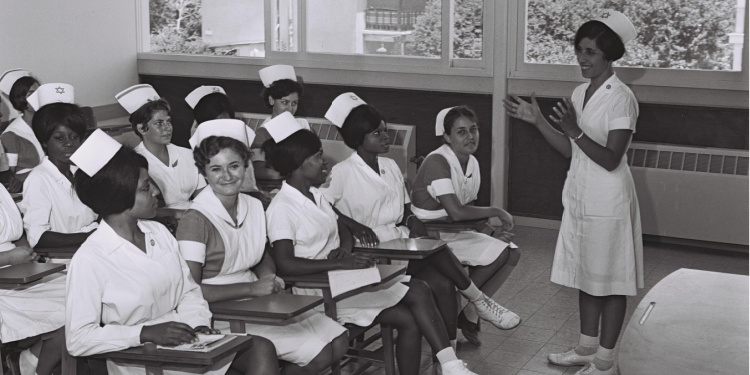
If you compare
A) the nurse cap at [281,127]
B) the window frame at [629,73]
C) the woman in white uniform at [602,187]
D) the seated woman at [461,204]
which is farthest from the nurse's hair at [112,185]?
the window frame at [629,73]

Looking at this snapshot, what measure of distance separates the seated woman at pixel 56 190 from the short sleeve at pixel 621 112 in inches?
85.1

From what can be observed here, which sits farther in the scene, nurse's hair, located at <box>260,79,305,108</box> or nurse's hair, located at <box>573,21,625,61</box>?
nurse's hair, located at <box>260,79,305,108</box>

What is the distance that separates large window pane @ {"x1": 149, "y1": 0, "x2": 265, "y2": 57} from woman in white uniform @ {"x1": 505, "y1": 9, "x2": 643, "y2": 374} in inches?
168

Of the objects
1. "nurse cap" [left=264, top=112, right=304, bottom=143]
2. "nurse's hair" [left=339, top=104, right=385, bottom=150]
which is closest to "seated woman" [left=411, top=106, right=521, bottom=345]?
"nurse's hair" [left=339, top=104, right=385, bottom=150]

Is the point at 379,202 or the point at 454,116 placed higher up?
the point at 454,116

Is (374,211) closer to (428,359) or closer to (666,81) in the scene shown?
(428,359)

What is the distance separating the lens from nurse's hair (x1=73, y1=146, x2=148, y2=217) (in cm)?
268

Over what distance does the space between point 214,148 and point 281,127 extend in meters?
0.42

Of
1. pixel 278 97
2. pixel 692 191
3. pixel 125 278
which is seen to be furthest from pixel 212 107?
pixel 692 191

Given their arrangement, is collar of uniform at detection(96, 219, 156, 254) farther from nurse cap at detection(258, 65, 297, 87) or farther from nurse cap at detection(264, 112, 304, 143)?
nurse cap at detection(258, 65, 297, 87)

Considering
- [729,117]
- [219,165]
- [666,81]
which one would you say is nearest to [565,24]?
[666,81]

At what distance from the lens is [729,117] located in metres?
6.05

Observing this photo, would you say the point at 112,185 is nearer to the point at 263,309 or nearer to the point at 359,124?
the point at 263,309

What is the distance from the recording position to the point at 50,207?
387 cm
